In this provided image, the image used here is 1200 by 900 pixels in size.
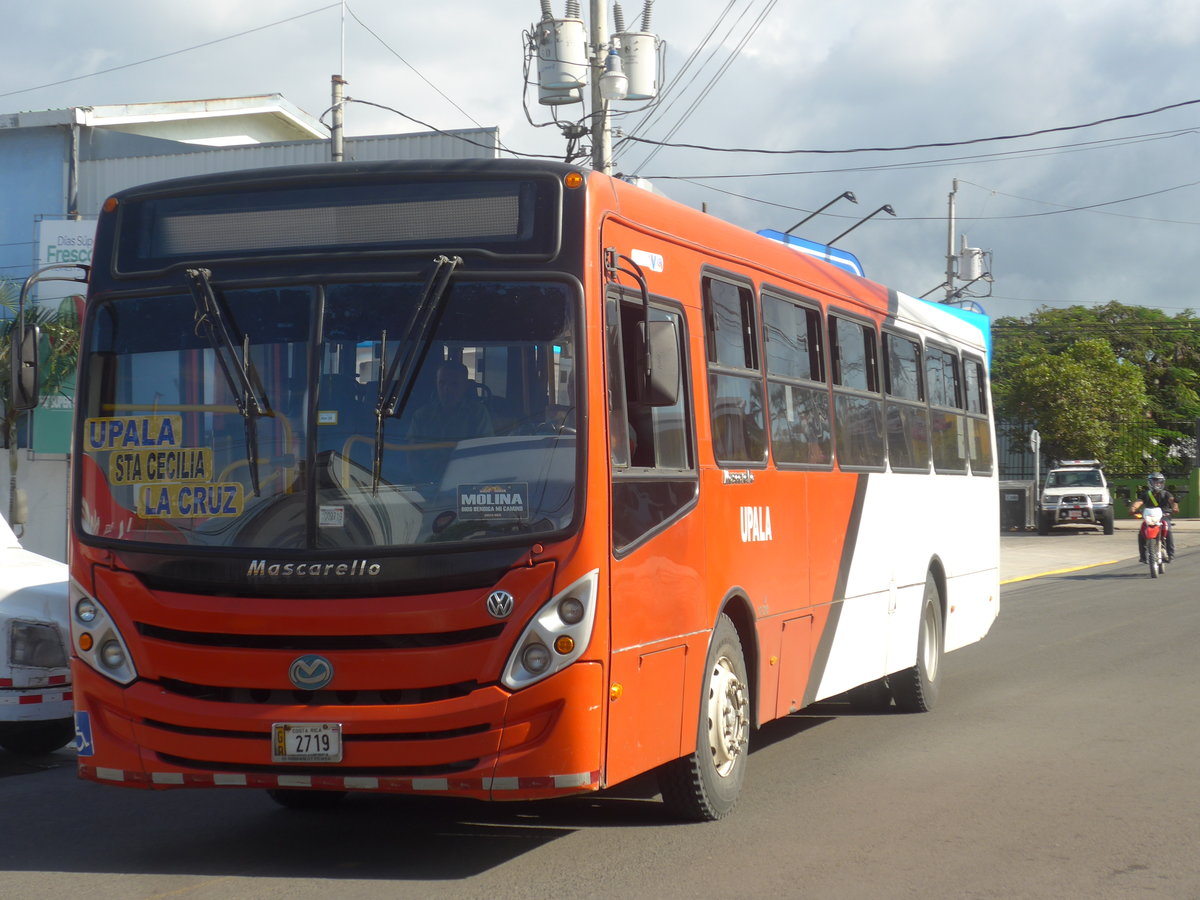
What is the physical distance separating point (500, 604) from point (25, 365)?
2568mm

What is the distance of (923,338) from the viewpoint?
11812 mm

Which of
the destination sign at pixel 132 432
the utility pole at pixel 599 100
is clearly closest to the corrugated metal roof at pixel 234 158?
the utility pole at pixel 599 100

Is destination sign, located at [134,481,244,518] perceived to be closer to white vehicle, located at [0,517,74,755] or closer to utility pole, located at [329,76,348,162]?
white vehicle, located at [0,517,74,755]

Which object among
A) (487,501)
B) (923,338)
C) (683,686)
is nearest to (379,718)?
(487,501)

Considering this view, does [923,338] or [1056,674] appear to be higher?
[923,338]

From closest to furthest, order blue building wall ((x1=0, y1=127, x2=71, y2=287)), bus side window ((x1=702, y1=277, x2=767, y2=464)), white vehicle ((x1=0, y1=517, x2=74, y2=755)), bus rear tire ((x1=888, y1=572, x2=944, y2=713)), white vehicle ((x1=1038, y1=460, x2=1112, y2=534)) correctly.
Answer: bus side window ((x1=702, y1=277, x2=767, y2=464))
white vehicle ((x1=0, y1=517, x2=74, y2=755))
bus rear tire ((x1=888, y1=572, x2=944, y2=713))
blue building wall ((x1=0, y1=127, x2=71, y2=287))
white vehicle ((x1=1038, y1=460, x2=1112, y2=534))

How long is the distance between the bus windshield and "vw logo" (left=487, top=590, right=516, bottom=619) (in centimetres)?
22

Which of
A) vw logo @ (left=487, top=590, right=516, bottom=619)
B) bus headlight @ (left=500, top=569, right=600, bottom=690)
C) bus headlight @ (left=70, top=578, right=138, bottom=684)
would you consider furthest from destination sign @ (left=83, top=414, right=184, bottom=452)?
bus headlight @ (left=500, top=569, right=600, bottom=690)

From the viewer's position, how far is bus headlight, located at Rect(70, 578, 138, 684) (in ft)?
21.1

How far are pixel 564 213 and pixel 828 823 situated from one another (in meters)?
3.08

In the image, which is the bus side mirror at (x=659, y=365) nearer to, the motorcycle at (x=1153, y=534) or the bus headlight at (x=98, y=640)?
the bus headlight at (x=98, y=640)

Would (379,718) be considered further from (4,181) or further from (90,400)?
(4,181)

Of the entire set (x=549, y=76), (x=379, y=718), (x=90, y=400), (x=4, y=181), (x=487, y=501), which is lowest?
(x=379, y=718)

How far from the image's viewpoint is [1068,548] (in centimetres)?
3734
